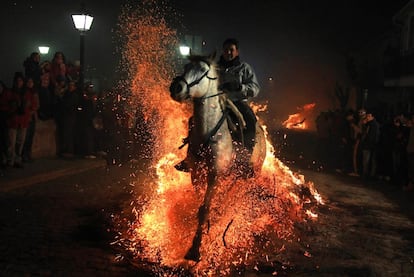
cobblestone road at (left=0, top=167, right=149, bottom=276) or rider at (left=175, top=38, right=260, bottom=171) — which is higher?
rider at (left=175, top=38, right=260, bottom=171)

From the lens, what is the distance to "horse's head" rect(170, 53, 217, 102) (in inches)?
238

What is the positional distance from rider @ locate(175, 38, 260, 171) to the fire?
29.5 m

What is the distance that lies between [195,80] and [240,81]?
1.50 m

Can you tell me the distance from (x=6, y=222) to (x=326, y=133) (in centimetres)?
1421

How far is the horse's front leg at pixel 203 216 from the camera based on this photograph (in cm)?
643

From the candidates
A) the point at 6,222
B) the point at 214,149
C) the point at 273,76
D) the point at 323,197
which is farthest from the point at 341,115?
the point at 273,76

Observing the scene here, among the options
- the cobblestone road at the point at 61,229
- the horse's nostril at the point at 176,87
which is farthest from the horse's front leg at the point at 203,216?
the horse's nostril at the point at 176,87

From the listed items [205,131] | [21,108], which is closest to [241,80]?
[205,131]

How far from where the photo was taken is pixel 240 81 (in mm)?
7559

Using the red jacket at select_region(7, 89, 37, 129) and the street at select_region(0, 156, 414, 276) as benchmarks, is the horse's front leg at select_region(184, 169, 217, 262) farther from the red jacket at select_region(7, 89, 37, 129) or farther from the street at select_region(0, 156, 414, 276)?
the red jacket at select_region(7, 89, 37, 129)

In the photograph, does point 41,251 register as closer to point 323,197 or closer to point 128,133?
point 323,197

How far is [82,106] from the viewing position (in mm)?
14539

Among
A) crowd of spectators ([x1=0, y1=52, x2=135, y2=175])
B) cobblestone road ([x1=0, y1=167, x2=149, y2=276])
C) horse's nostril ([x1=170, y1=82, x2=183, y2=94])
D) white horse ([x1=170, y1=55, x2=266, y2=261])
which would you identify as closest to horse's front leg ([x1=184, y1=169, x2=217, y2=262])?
white horse ([x1=170, y1=55, x2=266, y2=261])

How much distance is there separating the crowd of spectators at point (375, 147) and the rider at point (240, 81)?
7.40 meters
